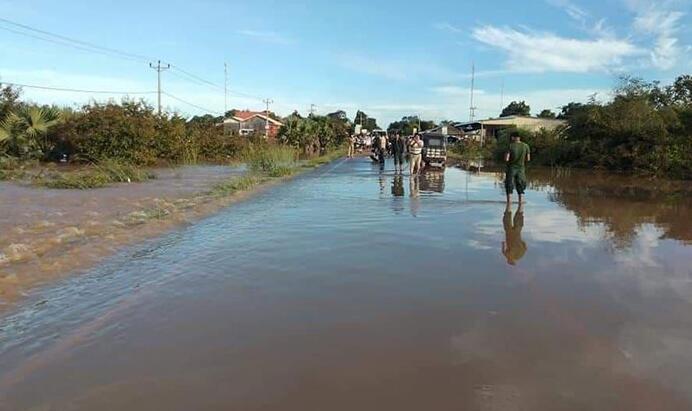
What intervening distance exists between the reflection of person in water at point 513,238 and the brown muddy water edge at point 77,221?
18.4 ft

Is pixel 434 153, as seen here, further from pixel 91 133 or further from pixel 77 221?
pixel 77 221

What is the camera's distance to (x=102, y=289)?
615 centimetres

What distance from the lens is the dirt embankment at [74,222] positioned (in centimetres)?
709

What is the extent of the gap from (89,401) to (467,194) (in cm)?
1361

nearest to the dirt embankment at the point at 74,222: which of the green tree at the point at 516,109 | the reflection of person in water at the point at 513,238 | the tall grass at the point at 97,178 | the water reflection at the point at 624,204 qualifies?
the tall grass at the point at 97,178

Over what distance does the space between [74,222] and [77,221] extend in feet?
0.41

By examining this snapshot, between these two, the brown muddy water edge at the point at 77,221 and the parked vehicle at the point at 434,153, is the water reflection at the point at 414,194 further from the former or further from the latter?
the parked vehicle at the point at 434,153

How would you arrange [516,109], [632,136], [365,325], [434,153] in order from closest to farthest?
[365,325], [632,136], [434,153], [516,109]

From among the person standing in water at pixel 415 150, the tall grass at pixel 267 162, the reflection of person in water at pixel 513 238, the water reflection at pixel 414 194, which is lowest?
the reflection of person in water at pixel 513 238

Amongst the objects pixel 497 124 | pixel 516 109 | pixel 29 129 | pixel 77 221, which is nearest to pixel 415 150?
pixel 77 221

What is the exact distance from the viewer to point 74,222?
10.7 m

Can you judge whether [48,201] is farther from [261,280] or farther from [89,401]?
[89,401]

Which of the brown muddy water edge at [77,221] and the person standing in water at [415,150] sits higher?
the person standing in water at [415,150]

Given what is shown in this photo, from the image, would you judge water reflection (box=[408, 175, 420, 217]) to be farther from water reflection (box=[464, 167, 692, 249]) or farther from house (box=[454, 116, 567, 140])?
house (box=[454, 116, 567, 140])
